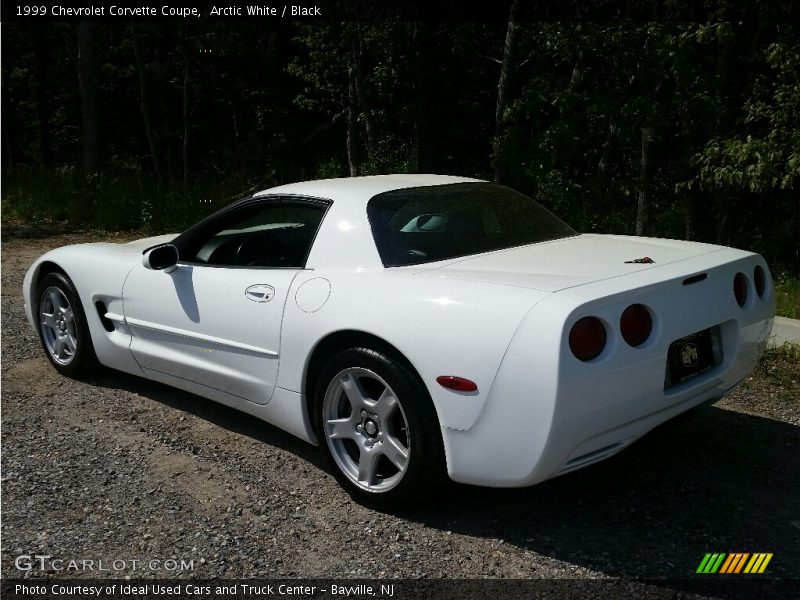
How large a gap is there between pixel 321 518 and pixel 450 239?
1.41m

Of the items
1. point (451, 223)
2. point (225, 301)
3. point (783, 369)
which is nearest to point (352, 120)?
point (783, 369)

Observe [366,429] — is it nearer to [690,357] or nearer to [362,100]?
[690,357]

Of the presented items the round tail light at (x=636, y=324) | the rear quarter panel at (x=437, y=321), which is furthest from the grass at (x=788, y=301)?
the rear quarter panel at (x=437, y=321)

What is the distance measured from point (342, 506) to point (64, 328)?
9.19 feet

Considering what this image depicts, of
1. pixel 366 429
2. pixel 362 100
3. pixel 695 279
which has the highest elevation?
pixel 362 100

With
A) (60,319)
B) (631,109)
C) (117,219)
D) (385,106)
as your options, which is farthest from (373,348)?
(385,106)

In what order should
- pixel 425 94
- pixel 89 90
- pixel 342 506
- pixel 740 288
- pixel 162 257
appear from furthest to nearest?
pixel 89 90, pixel 425 94, pixel 162 257, pixel 740 288, pixel 342 506

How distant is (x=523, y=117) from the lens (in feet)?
38.7

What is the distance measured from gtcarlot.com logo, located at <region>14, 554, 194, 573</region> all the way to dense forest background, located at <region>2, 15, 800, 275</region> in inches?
285

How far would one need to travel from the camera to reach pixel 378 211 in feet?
13.2

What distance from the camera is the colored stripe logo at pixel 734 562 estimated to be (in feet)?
10.4

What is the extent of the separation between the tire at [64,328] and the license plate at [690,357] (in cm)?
365

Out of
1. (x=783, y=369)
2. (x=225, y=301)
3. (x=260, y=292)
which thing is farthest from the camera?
(x=783, y=369)

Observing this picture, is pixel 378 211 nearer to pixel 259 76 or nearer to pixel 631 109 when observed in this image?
pixel 631 109
